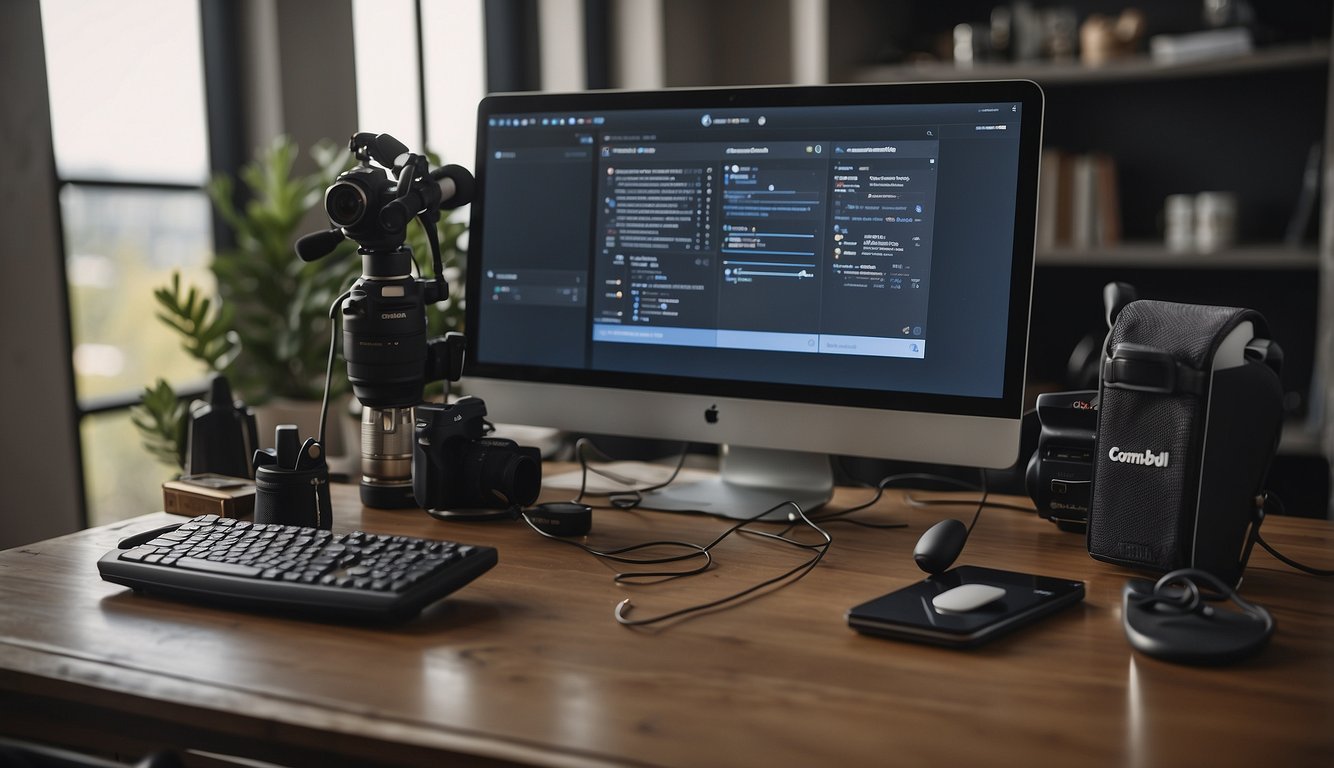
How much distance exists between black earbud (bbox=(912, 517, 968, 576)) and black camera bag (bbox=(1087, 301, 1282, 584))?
0.15m

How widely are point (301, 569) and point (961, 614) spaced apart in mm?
585

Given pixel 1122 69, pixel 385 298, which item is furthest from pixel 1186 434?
pixel 1122 69

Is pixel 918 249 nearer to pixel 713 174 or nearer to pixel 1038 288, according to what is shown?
pixel 713 174

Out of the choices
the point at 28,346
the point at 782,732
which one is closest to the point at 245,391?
the point at 28,346

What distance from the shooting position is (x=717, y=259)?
135cm

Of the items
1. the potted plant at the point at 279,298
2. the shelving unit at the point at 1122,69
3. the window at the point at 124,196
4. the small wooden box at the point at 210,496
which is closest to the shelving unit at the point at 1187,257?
the shelving unit at the point at 1122,69

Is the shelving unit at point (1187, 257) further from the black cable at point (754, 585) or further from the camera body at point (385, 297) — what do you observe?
the camera body at point (385, 297)

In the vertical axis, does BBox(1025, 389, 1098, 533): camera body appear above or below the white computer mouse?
above

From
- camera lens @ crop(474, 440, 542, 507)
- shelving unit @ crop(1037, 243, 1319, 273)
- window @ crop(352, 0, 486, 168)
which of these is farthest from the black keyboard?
shelving unit @ crop(1037, 243, 1319, 273)

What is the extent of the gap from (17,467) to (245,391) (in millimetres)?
405

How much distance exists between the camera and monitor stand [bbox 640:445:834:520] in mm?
1378

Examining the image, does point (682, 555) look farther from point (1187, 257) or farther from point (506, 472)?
point (1187, 257)

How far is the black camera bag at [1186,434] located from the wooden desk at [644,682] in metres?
0.07

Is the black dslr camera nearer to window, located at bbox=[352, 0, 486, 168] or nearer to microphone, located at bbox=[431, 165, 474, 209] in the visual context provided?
microphone, located at bbox=[431, 165, 474, 209]
